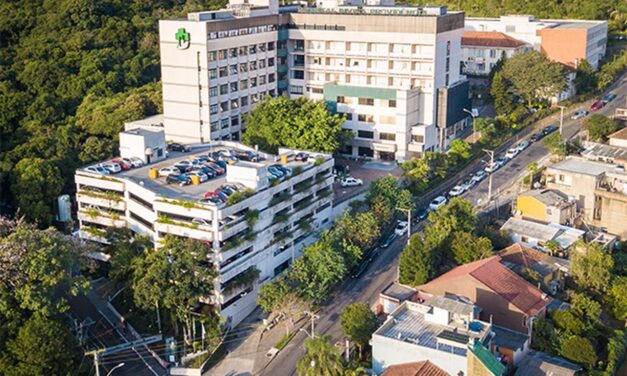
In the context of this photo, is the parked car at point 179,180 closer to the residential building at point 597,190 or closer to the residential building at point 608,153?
the residential building at point 597,190

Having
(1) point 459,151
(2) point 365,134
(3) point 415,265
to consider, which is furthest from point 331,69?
(3) point 415,265

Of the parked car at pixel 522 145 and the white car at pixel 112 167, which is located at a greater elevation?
the white car at pixel 112 167

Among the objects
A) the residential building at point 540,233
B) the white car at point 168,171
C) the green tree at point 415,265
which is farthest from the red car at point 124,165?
the residential building at point 540,233

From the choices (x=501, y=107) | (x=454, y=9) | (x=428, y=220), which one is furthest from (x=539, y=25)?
(x=428, y=220)

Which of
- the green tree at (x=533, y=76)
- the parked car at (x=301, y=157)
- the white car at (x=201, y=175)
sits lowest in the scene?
the white car at (x=201, y=175)

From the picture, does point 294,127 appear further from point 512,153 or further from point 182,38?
point 512,153

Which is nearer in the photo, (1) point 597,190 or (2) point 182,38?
(1) point 597,190
